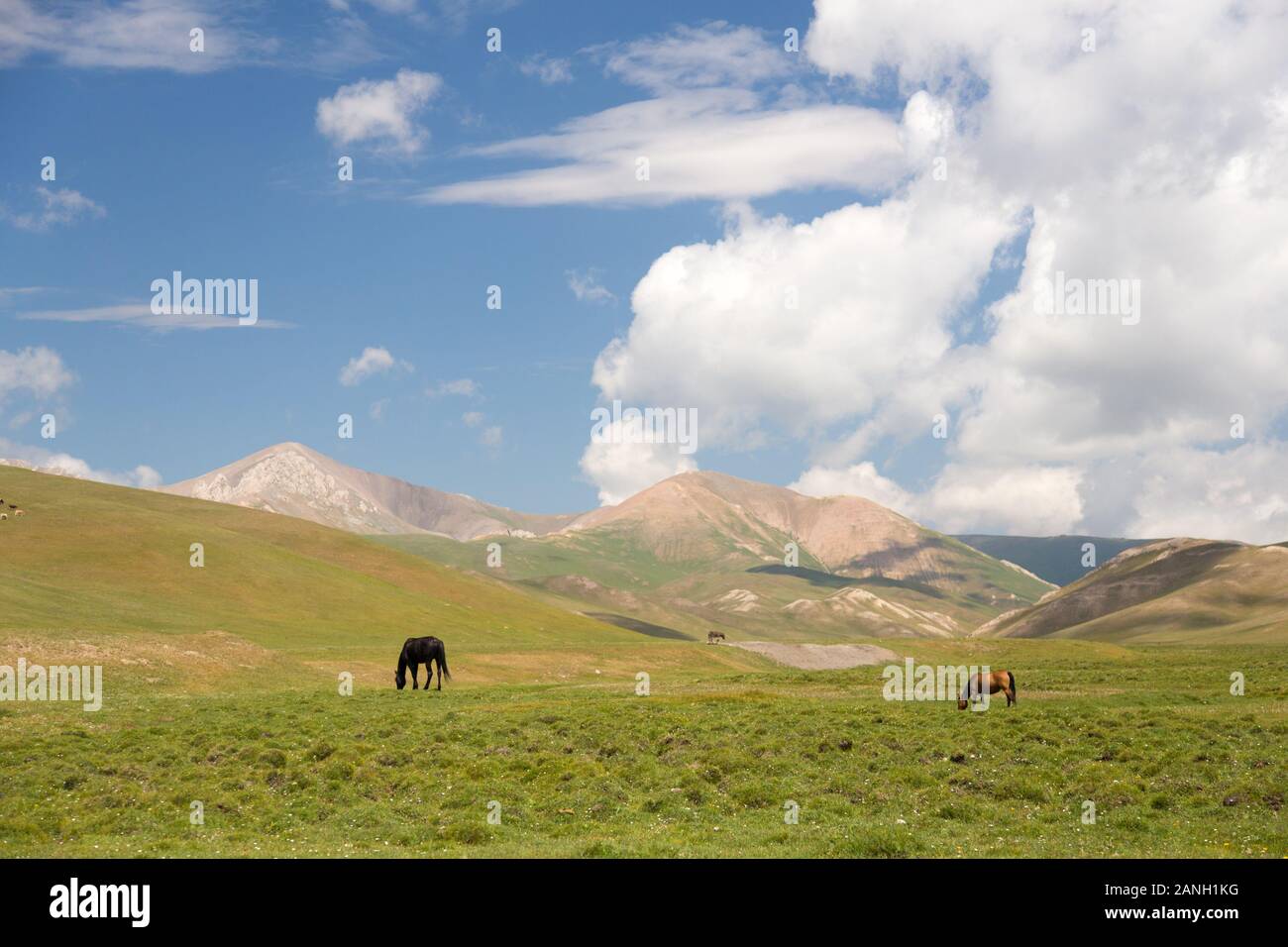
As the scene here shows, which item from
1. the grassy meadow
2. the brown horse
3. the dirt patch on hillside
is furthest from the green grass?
the dirt patch on hillside

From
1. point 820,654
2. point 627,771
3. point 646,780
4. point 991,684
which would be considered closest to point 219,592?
point 820,654

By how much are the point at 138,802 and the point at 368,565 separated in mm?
148627

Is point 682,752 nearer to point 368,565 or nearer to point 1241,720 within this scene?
point 1241,720

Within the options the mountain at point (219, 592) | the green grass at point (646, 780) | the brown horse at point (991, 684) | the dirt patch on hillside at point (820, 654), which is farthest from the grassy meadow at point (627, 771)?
the dirt patch on hillside at point (820, 654)

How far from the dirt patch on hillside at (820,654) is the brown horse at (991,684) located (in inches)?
3943

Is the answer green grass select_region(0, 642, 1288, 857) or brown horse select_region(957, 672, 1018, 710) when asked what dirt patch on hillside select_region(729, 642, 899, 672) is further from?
green grass select_region(0, 642, 1288, 857)

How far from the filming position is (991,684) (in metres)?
46.4

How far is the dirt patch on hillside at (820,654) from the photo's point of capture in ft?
484

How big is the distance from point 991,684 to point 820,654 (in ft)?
356

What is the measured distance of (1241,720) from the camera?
37.7m

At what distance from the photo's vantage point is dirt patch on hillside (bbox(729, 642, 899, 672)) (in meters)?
148

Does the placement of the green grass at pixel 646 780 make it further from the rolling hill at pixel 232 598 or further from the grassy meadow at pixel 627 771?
the rolling hill at pixel 232 598

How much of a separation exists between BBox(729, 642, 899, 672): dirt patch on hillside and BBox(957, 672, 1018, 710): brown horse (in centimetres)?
10016
